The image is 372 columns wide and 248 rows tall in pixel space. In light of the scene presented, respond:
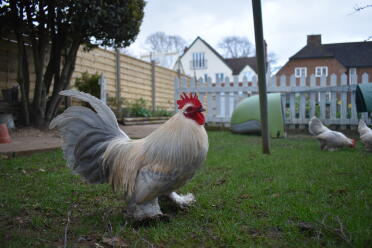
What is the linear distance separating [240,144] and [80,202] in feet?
14.4

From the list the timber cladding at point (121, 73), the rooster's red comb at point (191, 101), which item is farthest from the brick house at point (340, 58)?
the timber cladding at point (121, 73)

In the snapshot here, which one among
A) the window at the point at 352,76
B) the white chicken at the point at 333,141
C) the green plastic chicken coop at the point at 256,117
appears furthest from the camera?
the window at the point at 352,76

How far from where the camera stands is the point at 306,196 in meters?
3.09

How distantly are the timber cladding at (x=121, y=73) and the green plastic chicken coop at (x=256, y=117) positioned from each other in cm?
547

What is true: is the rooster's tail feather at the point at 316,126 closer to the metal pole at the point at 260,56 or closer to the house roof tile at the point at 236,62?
the metal pole at the point at 260,56

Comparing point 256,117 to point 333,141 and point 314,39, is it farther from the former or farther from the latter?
point 314,39

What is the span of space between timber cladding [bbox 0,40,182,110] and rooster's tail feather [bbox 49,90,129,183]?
709cm

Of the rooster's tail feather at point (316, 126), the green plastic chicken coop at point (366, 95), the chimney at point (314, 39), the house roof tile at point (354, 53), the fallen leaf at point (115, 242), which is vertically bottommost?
the fallen leaf at point (115, 242)

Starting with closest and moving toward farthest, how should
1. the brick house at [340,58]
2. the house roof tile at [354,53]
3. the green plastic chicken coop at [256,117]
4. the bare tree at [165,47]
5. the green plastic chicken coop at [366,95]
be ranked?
the green plastic chicken coop at [366,95], the house roof tile at [354,53], the brick house at [340,58], the green plastic chicken coop at [256,117], the bare tree at [165,47]

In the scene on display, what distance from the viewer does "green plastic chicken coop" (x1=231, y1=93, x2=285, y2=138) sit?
26.4 feet

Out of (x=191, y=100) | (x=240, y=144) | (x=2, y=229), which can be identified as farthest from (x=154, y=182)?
(x=240, y=144)

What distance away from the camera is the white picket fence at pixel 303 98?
8727mm

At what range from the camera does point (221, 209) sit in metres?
2.82

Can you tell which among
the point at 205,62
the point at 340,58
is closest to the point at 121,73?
the point at 340,58
